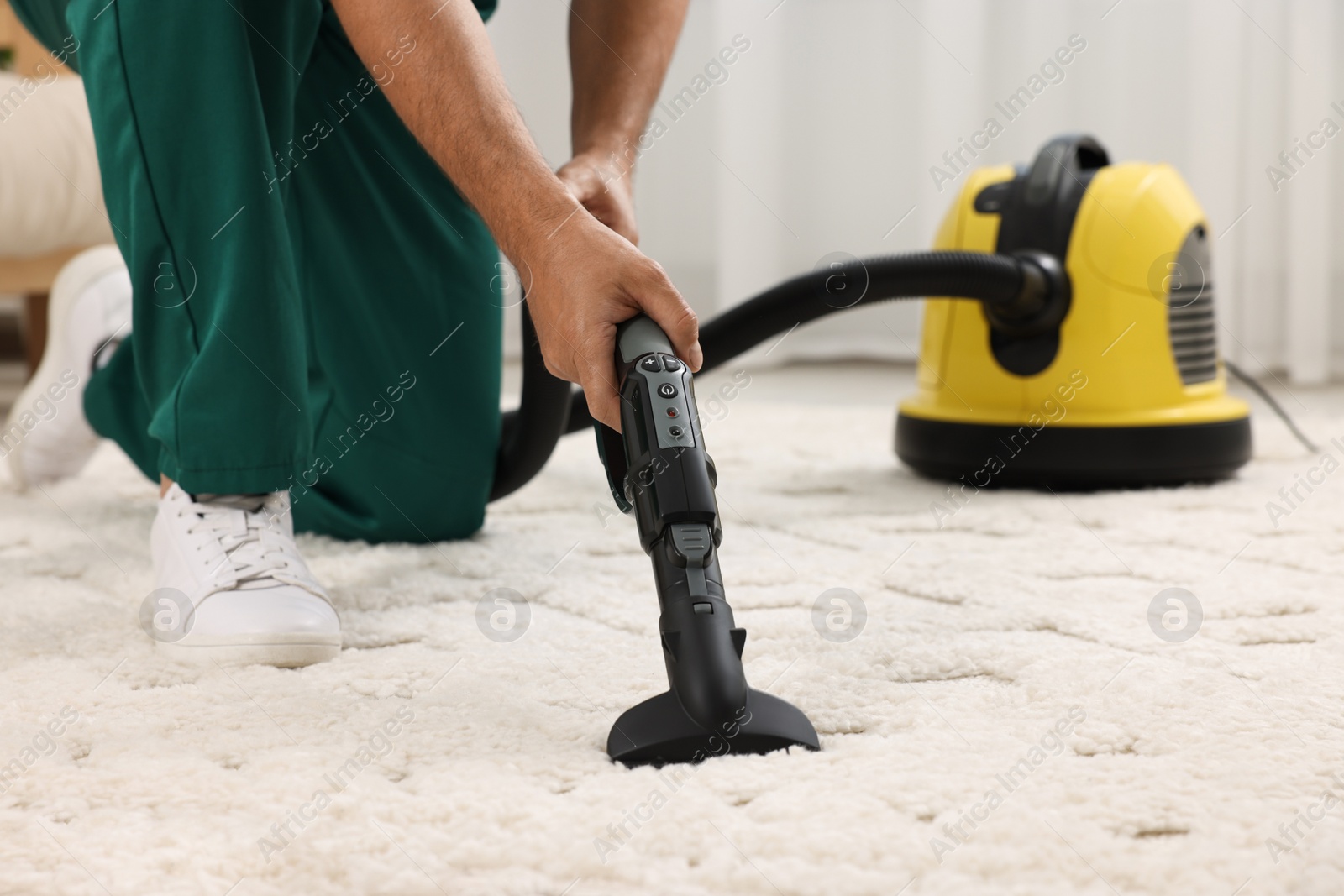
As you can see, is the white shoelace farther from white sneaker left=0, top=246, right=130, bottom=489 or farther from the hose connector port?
the hose connector port

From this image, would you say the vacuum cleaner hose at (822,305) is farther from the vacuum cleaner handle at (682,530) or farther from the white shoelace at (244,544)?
the vacuum cleaner handle at (682,530)

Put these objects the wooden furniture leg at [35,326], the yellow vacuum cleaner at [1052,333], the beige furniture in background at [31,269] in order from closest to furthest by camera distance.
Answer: the yellow vacuum cleaner at [1052,333]
the beige furniture in background at [31,269]
the wooden furniture leg at [35,326]

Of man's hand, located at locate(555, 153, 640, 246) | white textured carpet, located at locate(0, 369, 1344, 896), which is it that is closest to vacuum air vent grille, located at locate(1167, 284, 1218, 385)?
white textured carpet, located at locate(0, 369, 1344, 896)

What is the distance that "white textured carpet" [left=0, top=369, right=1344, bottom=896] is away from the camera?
43cm

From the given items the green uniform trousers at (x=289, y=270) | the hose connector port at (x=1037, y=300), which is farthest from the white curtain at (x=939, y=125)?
the green uniform trousers at (x=289, y=270)

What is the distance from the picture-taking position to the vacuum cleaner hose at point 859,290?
1.08 m

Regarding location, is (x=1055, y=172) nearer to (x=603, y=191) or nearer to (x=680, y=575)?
(x=603, y=191)

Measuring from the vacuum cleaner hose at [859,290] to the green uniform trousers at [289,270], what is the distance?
0.16m

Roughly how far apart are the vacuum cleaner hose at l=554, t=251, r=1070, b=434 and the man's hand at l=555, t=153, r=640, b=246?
304mm

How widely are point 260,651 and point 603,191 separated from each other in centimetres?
37

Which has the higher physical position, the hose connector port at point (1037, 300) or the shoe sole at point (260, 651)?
the hose connector port at point (1037, 300)

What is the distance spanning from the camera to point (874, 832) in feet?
1.46

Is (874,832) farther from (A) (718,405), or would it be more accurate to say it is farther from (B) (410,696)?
(A) (718,405)

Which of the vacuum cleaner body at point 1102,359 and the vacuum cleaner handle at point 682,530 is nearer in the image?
the vacuum cleaner handle at point 682,530
